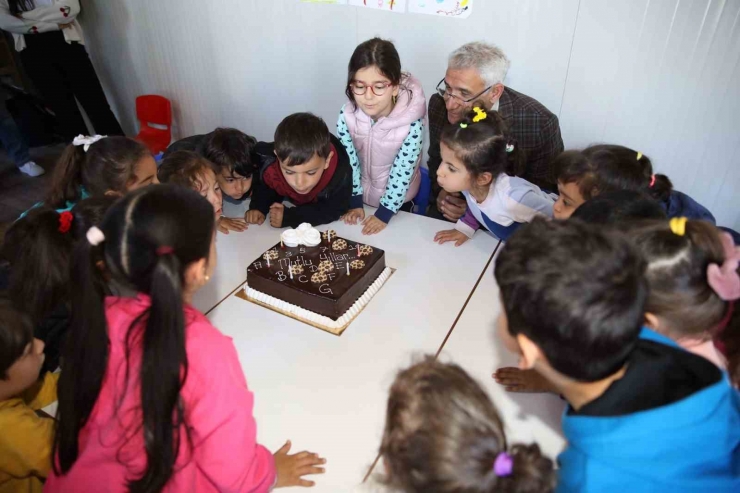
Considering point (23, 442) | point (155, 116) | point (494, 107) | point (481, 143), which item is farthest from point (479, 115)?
point (155, 116)

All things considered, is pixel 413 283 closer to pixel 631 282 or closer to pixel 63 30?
pixel 631 282

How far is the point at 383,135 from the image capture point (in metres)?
2.27

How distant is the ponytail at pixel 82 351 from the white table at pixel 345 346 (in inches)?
16.6

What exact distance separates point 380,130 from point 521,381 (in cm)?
134

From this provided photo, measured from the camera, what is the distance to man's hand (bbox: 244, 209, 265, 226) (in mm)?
2172

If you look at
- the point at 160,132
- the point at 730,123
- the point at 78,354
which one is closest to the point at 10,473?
the point at 78,354

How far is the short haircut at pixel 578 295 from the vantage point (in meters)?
0.84

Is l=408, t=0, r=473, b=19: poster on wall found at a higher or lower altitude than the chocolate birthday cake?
higher

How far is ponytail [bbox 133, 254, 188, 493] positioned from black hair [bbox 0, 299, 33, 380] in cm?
46

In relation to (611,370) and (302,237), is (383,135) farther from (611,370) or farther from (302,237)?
(611,370)

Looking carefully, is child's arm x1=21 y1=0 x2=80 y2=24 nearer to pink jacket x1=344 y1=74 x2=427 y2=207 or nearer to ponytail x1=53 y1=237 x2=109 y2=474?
pink jacket x1=344 y1=74 x2=427 y2=207

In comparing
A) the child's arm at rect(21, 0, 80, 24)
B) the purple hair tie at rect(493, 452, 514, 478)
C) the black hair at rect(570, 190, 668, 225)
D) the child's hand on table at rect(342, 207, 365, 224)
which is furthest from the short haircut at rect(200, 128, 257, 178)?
the child's arm at rect(21, 0, 80, 24)

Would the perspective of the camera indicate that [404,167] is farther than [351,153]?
No

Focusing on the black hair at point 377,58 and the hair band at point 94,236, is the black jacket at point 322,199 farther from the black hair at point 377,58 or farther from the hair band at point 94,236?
the hair band at point 94,236
